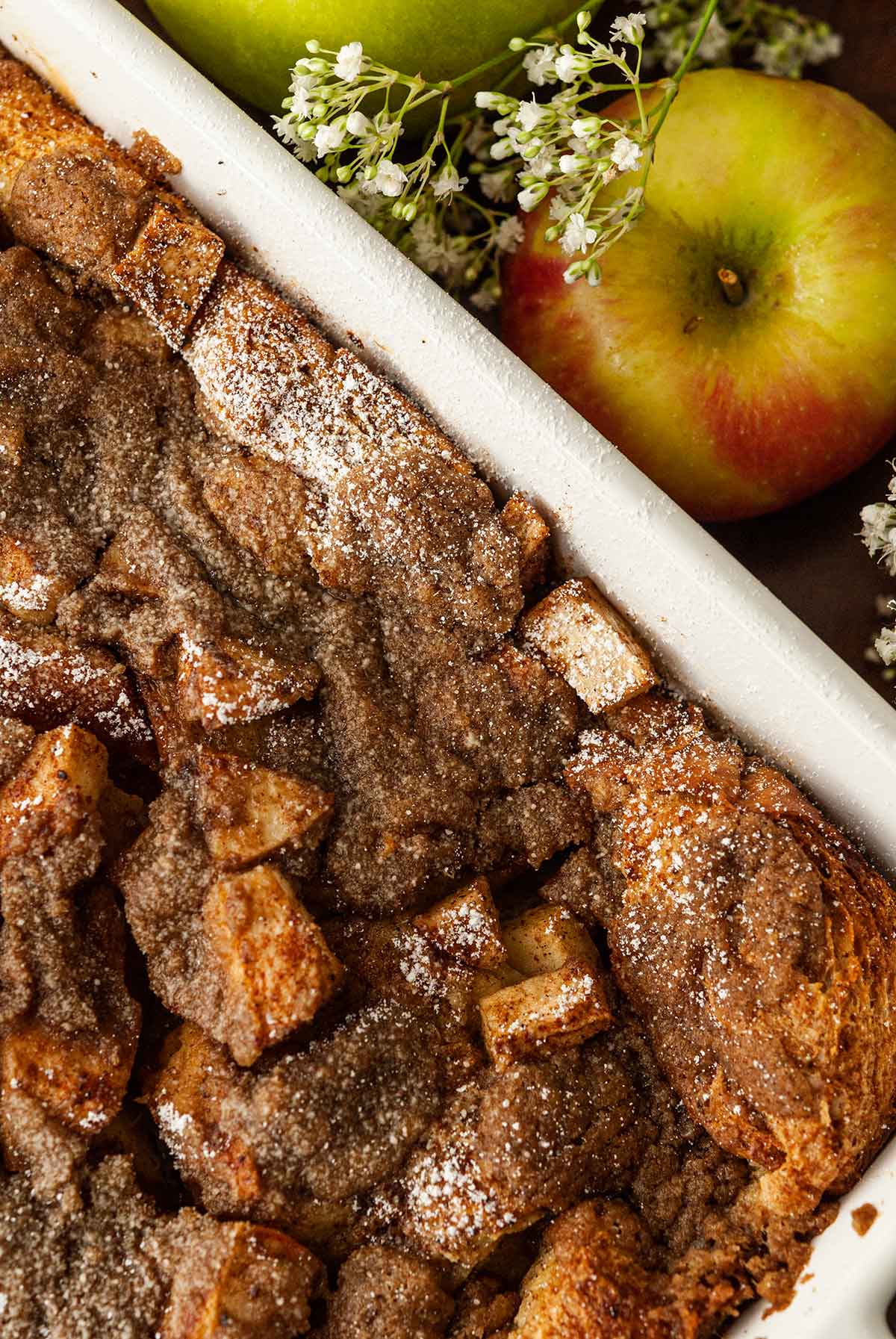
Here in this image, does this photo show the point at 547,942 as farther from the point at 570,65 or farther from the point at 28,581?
the point at 570,65

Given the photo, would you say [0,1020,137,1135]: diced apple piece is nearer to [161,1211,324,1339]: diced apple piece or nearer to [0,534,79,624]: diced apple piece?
[161,1211,324,1339]: diced apple piece

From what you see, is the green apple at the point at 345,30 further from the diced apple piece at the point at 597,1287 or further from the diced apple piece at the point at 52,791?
the diced apple piece at the point at 597,1287

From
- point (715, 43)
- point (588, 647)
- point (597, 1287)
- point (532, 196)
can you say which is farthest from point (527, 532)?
point (715, 43)

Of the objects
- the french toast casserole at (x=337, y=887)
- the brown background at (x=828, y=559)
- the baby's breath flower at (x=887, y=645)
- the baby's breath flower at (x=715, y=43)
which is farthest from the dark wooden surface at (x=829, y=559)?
the french toast casserole at (x=337, y=887)

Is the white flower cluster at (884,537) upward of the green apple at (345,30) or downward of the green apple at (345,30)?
downward

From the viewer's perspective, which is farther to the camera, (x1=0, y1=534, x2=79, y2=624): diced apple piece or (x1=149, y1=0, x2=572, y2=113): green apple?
(x1=149, y1=0, x2=572, y2=113): green apple

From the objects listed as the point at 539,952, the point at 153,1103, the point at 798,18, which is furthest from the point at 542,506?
the point at 798,18

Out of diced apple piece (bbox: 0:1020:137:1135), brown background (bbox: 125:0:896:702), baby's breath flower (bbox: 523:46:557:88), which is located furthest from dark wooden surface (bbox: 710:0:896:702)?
diced apple piece (bbox: 0:1020:137:1135)
